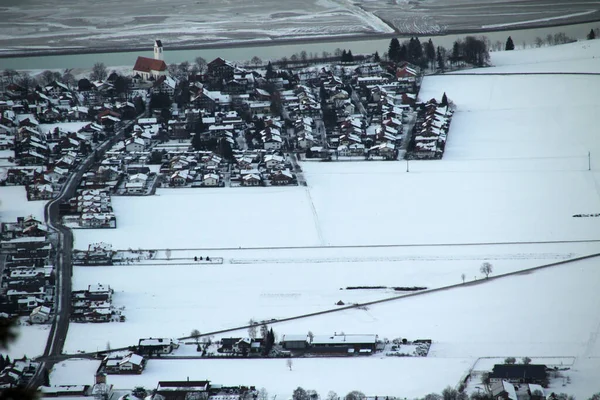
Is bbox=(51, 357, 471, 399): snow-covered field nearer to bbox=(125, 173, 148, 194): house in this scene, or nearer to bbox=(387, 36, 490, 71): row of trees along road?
bbox=(125, 173, 148, 194): house

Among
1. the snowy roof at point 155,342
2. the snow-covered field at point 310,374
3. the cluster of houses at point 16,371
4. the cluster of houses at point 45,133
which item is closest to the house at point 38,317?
the cluster of houses at point 16,371

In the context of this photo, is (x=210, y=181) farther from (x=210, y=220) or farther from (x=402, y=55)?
(x=402, y=55)

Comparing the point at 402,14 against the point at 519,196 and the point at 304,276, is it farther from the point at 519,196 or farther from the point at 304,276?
the point at 304,276

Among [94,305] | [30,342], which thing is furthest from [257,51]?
[30,342]

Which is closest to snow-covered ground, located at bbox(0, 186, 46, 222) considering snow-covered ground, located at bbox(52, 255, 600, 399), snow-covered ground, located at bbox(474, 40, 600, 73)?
snow-covered ground, located at bbox(52, 255, 600, 399)

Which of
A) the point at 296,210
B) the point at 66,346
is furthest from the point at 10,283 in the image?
the point at 296,210

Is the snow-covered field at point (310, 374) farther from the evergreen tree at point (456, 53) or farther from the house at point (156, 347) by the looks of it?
the evergreen tree at point (456, 53)
